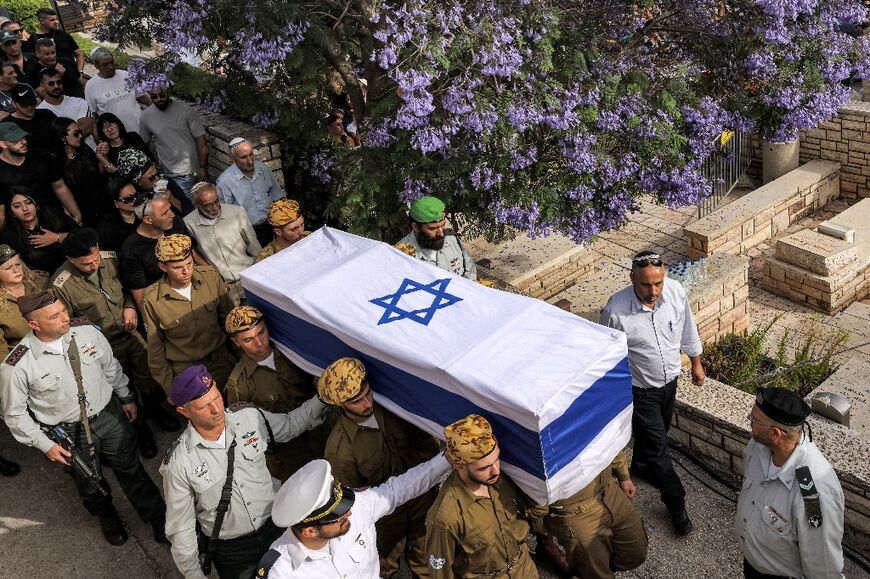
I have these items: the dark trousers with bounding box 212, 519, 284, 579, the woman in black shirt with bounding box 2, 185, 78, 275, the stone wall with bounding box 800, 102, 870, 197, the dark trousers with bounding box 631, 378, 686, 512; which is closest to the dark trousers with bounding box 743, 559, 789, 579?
the dark trousers with bounding box 631, 378, 686, 512

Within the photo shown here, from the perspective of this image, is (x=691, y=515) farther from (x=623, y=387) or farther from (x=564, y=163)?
(x=564, y=163)

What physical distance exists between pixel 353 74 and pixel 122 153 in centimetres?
198

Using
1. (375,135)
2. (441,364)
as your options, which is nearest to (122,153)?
(375,135)

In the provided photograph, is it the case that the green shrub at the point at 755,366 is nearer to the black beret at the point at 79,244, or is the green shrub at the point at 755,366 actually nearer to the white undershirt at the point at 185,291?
the white undershirt at the point at 185,291

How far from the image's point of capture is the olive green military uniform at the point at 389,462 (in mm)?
4262

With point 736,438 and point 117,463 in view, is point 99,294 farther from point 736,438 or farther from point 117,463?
point 736,438

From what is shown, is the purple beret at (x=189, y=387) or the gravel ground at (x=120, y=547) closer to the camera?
the purple beret at (x=189, y=387)

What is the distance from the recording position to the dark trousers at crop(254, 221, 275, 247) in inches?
270

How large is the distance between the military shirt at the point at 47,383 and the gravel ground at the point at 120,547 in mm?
898

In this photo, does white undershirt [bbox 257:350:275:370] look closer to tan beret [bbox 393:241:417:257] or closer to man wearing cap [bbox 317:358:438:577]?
man wearing cap [bbox 317:358:438:577]

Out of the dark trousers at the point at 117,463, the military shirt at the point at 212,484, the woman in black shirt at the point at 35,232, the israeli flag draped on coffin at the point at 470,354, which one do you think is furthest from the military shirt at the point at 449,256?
the woman in black shirt at the point at 35,232

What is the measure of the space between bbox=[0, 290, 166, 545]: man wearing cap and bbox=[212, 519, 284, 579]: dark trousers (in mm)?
1086

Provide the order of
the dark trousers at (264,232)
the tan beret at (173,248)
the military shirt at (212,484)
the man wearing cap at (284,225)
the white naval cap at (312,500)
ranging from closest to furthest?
the white naval cap at (312,500) → the military shirt at (212,484) → the tan beret at (173,248) → the man wearing cap at (284,225) → the dark trousers at (264,232)

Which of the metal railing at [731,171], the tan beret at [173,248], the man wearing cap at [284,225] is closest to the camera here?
the tan beret at [173,248]
